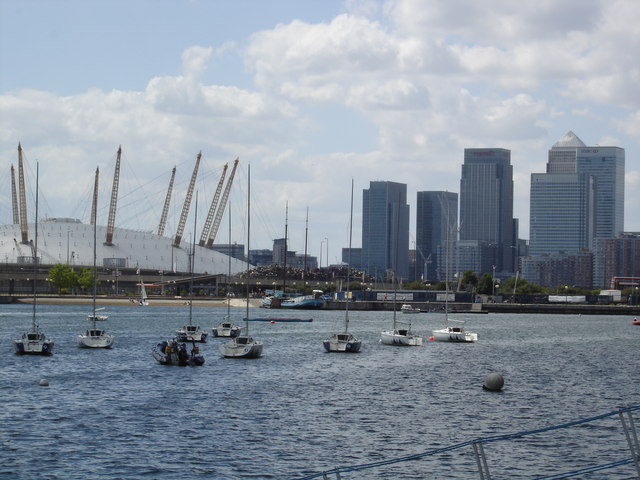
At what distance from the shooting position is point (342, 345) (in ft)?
371

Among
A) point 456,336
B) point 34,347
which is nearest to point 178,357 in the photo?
point 34,347

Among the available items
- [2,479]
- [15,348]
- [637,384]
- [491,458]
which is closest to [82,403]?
[2,479]

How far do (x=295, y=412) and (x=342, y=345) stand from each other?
48357mm

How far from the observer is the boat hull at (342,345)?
113 metres

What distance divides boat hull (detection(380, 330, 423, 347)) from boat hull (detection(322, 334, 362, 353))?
12.6 meters

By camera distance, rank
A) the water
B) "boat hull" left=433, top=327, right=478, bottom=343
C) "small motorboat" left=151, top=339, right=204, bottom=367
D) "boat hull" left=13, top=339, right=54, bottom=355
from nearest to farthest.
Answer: the water
"small motorboat" left=151, top=339, right=204, bottom=367
"boat hull" left=13, top=339, right=54, bottom=355
"boat hull" left=433, top=327, right=478, bottom=343

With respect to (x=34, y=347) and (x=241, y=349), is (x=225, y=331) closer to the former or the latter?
(x=241, y=349)

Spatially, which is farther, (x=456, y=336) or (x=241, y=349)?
(x=456, y=336)

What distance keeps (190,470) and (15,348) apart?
202 ft

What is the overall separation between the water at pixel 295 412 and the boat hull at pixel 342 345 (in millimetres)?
1439

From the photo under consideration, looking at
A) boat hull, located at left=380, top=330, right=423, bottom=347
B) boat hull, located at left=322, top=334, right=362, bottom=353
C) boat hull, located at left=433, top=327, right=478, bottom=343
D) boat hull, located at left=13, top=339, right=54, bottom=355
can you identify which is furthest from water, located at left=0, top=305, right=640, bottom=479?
boat hull, located at left=433, top=327, right=478, bottom=343

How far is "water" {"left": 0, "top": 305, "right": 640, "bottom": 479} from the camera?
159 feet

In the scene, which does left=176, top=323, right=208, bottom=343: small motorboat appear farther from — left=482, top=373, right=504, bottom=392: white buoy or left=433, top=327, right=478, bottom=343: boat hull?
left=482, top=373, right=504, bottom=392: white buoy

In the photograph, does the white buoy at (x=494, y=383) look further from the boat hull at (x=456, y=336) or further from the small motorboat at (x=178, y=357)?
the boat hull at (x=456, y=336)
